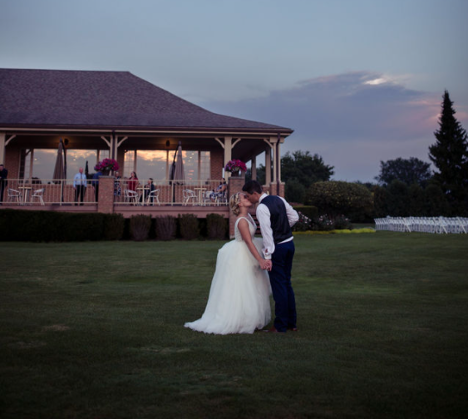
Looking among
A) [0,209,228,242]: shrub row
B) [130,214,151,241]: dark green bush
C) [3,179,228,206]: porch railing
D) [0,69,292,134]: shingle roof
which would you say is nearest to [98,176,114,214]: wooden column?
[3,179,228,206]: porch railing

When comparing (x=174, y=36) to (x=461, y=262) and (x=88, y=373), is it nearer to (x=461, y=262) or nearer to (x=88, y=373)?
(x=461, y=262)

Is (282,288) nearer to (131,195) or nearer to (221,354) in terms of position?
(221,354)

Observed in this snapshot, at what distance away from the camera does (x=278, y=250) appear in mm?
5086

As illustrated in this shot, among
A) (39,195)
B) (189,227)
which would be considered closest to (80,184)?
(39,195)

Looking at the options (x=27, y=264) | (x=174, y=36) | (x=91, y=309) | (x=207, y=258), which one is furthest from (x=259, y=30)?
(x=91, y=309)

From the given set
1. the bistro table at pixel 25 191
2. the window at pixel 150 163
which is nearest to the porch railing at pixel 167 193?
the window at pixel 150 163

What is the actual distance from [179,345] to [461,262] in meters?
9.05

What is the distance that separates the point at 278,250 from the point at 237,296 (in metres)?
0.71

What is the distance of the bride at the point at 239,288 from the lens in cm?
505

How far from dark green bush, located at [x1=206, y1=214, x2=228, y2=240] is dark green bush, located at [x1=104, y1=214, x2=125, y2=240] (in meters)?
3.43

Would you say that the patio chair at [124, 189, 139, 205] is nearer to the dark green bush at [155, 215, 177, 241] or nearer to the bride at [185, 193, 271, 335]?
the dark green bush at [155, 215, 177, 241]

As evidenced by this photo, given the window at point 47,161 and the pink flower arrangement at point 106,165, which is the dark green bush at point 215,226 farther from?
the window at point 47,161

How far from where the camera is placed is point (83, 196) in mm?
19422

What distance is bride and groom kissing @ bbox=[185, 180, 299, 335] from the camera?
5.04 meters
